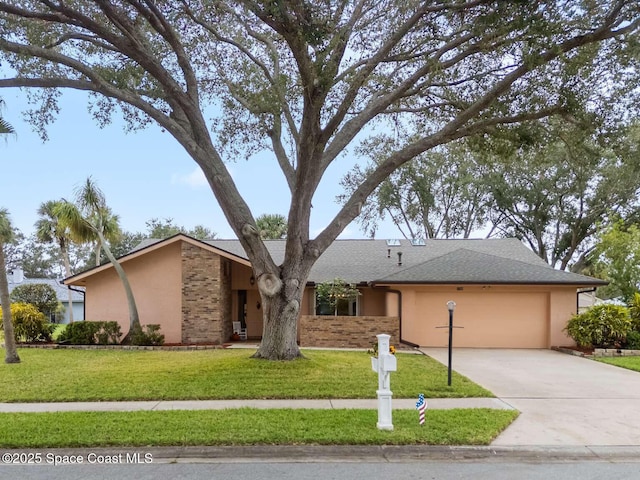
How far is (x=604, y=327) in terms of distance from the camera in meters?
14.7

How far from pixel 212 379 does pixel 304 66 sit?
6.35 m

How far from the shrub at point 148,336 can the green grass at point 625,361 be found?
1337 cm

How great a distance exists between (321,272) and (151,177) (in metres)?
10.8

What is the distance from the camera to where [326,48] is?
29.6ft

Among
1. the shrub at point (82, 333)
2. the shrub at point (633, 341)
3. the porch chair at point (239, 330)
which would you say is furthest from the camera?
the porch chair at point (239, 330)

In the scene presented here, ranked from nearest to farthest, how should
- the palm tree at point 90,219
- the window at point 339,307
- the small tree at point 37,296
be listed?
1. the palm tree at point 90,219
2. the window at point 339,307
3. the small tree at point 37,296

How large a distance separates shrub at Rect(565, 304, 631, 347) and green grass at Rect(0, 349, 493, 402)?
5.43 meters

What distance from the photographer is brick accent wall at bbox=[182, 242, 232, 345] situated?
1669 centimetres

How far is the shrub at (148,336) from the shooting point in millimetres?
16000

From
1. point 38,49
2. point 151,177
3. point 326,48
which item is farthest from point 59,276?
point 326,48

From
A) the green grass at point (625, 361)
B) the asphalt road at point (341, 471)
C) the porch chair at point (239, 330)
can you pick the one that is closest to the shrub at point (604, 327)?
the green grass at point (625, 361)

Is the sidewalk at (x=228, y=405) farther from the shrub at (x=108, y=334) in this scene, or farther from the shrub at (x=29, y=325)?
the shrub at (x=29, y=325)

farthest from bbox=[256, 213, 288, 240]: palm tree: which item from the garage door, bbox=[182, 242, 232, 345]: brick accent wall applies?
the garage door

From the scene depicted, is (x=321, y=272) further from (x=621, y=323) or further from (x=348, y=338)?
(x=621, y=323)
